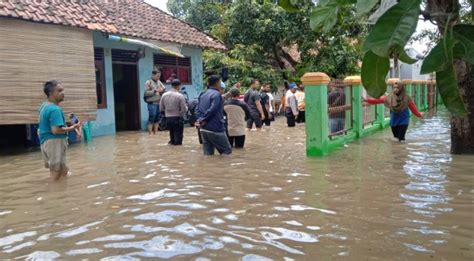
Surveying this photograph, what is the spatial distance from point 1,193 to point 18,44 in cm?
411

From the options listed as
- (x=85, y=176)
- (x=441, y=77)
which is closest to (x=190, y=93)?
(x=85, y=176)

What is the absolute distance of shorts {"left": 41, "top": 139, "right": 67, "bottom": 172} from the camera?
6.32 meters

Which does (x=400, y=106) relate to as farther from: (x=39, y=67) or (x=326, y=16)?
(x=326, y=16)

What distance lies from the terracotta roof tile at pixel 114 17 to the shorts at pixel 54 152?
12.7ft

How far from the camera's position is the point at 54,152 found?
6379mm

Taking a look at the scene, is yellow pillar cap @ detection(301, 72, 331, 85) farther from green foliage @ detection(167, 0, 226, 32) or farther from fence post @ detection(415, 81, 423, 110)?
green foliage @ detection(167, 0, 226, 32)

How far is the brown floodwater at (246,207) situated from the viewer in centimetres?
380

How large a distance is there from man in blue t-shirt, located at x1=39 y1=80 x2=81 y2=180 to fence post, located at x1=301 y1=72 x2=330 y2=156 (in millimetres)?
4091

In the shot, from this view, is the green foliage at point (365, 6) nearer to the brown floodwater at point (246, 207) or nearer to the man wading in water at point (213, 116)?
the brown floodwater at point (246, 207)

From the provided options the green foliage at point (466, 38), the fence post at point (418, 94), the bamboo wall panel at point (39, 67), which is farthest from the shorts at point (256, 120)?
the green foliage at point (466, 38)

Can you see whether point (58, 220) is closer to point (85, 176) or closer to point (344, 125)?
point (85, 176)

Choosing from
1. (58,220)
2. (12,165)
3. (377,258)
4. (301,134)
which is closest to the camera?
(377,258)

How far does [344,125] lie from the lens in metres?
10.5

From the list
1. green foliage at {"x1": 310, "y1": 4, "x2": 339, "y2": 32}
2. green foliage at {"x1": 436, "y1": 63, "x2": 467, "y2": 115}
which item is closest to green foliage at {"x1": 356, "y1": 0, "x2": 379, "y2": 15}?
green foliage at {"x1": 310, "y1": 4, "x2": 339, "y2": 32}
